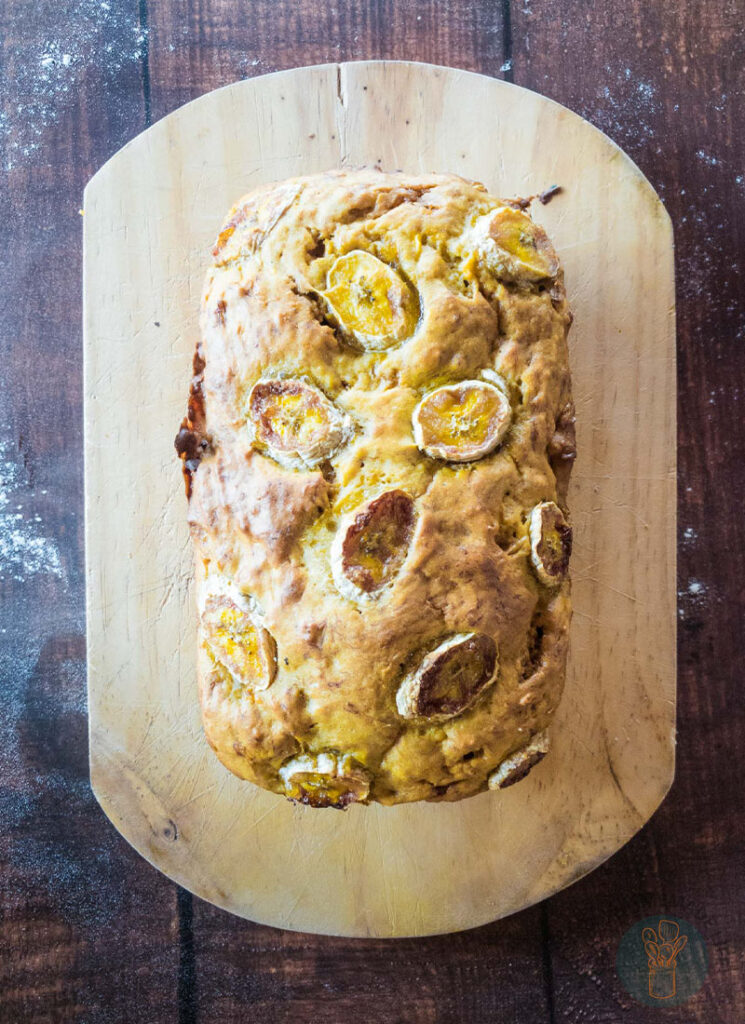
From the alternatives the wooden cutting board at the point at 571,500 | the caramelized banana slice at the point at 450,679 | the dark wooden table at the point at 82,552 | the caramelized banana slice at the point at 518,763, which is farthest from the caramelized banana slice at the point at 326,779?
the dark wooden table at the point at 82,552

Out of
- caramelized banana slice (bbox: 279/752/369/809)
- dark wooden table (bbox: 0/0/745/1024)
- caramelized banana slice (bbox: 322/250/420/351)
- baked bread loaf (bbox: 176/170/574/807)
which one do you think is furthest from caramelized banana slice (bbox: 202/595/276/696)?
dark wooden table (bbox: 0/0/745/1024)

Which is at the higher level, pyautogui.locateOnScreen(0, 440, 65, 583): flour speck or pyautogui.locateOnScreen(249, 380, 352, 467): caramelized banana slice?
pyautogui.locateOnScreen(249, 380, 352, 467): caramelized banana slice

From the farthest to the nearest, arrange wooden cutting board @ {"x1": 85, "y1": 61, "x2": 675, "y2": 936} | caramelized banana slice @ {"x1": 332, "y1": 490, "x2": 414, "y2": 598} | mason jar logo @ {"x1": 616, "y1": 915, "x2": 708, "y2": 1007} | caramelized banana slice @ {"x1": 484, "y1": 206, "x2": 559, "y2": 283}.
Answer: mason jar logo @ {"x1": 616, "y1": 915, "x2": 708, "y2": 1007}, wooden cutting board @ {"x1": 85, "y1": 61, "x2": 675, "y2": 936}, caramelized banana slice @ {"x1": 484, "y1": 206, "x2": 559, "y2": 283}, caramelized banana slice @ {"x1": 332, "y1": 490, "x2": 414, "y2": 598}

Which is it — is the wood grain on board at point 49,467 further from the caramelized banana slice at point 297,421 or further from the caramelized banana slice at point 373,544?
the caramelized banana slice at point 373,544

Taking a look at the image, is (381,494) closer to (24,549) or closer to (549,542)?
(549,542)

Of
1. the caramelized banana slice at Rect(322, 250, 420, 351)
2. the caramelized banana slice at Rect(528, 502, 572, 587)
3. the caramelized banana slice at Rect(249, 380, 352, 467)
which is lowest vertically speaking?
the caramelized banana slice at Rect(528, 502, 572, 587)

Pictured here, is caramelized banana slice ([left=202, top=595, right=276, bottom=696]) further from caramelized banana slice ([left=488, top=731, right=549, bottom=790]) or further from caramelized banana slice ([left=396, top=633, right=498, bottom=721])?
caramelized banana slice ([left=488, top=731, right=549, bottom=790])

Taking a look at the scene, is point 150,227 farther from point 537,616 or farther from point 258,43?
point 537,616
